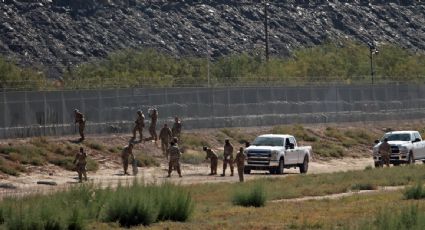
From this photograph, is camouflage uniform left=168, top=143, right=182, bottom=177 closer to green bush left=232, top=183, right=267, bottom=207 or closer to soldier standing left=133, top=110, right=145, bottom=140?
soldier standing left=133, top=110, right=145, bottom=140

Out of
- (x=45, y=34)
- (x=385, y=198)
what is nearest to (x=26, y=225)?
(x=385, y=198)

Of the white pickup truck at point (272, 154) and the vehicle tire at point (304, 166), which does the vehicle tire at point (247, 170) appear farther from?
the vehicle tire at point (304, 166)

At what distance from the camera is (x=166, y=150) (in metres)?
52.8

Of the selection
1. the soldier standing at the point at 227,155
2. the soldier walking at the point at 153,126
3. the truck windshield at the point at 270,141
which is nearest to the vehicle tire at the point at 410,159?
the truck windshield at the point at 270,141

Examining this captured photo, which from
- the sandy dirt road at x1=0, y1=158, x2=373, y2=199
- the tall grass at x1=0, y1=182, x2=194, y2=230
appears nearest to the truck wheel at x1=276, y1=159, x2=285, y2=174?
the sandy dirt road at x1=0, y1=158, x2=373, y2=199

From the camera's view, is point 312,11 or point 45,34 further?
point 312,11

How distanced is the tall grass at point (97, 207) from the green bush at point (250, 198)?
14.7ft

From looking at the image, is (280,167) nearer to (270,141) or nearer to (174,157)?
(270,141)

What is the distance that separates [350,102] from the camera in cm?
7300

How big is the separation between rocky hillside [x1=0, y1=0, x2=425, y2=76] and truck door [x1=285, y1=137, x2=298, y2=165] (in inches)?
1756

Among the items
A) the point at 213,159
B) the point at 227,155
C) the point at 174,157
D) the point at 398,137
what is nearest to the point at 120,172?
the point at 174,157

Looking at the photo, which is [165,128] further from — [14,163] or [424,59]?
[424,59]

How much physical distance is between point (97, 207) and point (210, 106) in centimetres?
3393

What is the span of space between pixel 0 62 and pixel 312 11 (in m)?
59.7
